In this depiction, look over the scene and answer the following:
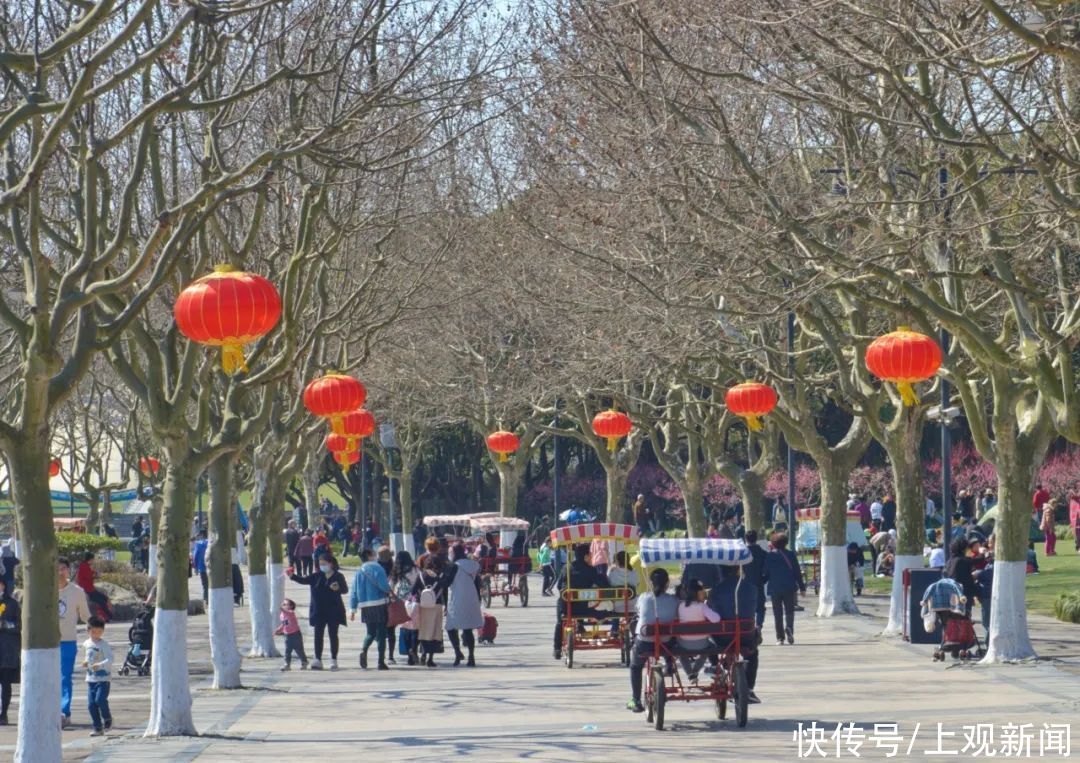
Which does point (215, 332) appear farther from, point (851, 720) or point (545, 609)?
point (545, 609)

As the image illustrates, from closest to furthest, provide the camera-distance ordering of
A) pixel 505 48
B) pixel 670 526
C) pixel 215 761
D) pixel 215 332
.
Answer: pixel 215 332
pixel 215 761
pixel 505 48
pixel 670 526

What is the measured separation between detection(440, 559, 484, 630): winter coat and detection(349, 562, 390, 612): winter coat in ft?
3.33

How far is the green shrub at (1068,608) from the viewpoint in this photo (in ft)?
89.7

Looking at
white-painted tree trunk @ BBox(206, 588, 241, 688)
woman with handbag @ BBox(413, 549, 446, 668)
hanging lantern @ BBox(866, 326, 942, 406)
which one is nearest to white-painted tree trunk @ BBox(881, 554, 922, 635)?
woman with handbag @ BBox(413, 549, 446, 668)

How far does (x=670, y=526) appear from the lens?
69.6 m

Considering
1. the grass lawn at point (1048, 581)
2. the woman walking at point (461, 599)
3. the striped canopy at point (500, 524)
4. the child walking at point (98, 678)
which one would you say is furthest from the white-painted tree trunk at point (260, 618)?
the striped canopy at point (500, 524)

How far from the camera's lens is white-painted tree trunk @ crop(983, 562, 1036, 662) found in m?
20.0

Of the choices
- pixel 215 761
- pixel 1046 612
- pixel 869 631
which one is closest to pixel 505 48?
pixel 215 761

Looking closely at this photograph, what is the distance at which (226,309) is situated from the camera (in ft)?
43.0

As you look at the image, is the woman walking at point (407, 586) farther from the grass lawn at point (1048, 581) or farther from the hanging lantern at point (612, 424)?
the grass lawn at point (1048, 581)

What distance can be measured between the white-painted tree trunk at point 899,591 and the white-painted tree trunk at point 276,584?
9640mm

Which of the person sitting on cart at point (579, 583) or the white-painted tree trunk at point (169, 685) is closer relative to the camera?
the white-painted tree trunk at point (169, 685)

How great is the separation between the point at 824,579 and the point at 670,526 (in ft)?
132

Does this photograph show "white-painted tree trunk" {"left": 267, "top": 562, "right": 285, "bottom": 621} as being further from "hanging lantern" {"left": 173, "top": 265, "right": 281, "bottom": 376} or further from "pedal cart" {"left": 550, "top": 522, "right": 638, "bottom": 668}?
"hanging lantern" {"left": 173, "top": 265, "right": 281, "bottom": 376}
